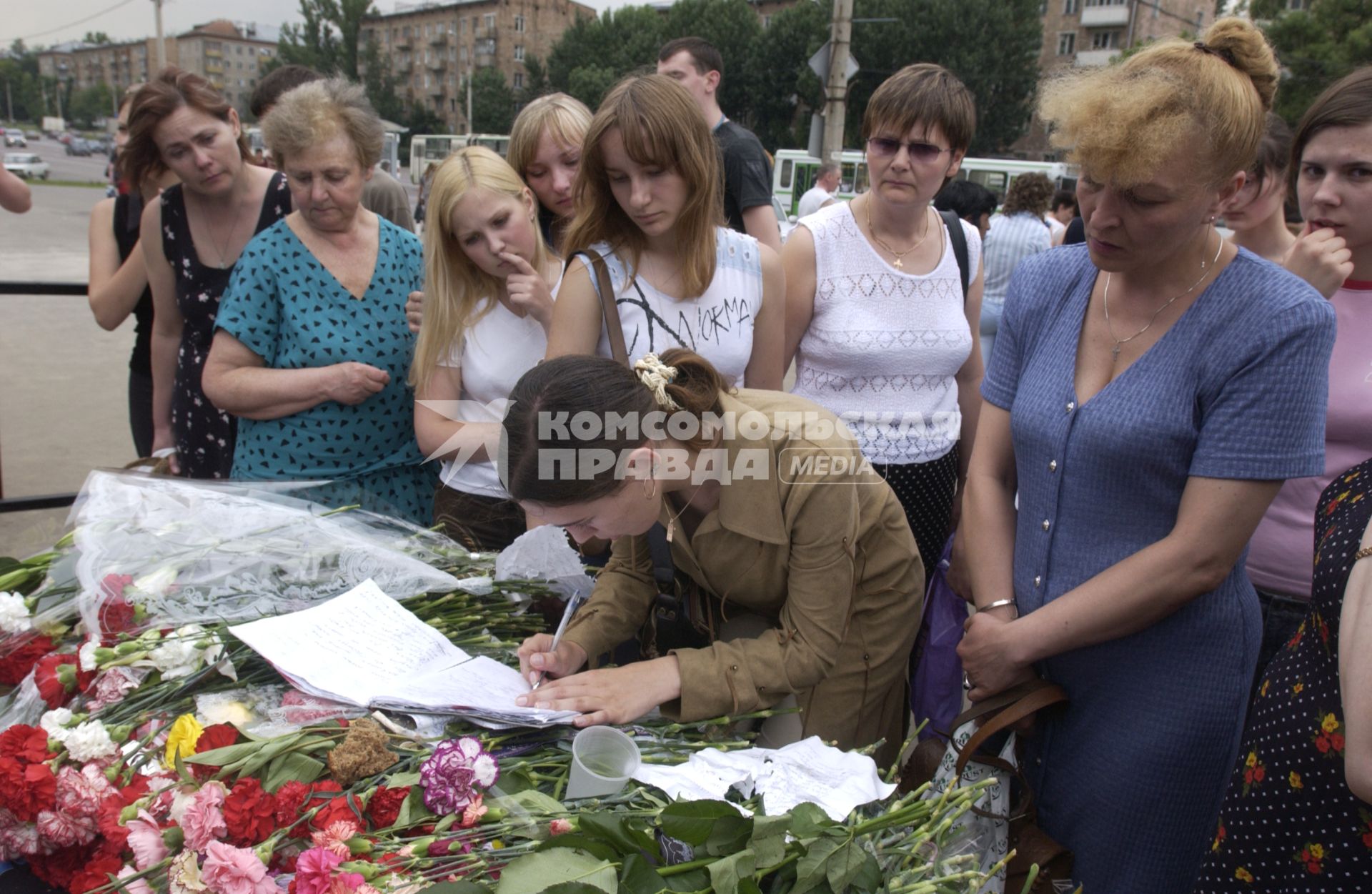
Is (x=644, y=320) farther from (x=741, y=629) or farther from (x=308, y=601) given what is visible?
(x=308, y=601)

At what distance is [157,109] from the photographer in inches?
97.3

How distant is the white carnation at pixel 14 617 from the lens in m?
1.54

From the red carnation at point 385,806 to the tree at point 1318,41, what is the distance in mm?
24352

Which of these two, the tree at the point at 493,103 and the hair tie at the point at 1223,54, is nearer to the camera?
the hair tie at the point at 1223,54

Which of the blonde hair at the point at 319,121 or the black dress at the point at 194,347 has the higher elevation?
the blonde hair at the point at 319,121

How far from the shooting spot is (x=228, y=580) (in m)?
1.63

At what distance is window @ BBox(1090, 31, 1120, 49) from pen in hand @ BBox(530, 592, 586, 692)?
52.1m

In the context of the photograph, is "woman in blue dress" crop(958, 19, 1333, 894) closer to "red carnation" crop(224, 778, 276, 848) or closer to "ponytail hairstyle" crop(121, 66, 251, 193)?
"red carnation" crop(224, 778, 276, 848)

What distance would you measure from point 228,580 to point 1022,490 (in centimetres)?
141

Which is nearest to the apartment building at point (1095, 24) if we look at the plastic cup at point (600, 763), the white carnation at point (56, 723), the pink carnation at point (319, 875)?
the plastic cup at point (600, 763)

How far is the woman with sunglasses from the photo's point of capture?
7.52ft

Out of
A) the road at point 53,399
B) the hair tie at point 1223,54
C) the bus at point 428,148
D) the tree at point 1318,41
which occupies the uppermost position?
the tree at point 1318,41

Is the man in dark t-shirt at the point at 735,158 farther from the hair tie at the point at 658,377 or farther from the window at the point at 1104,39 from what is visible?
the window at the point at 1104,39

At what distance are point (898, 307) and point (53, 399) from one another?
5.53m
